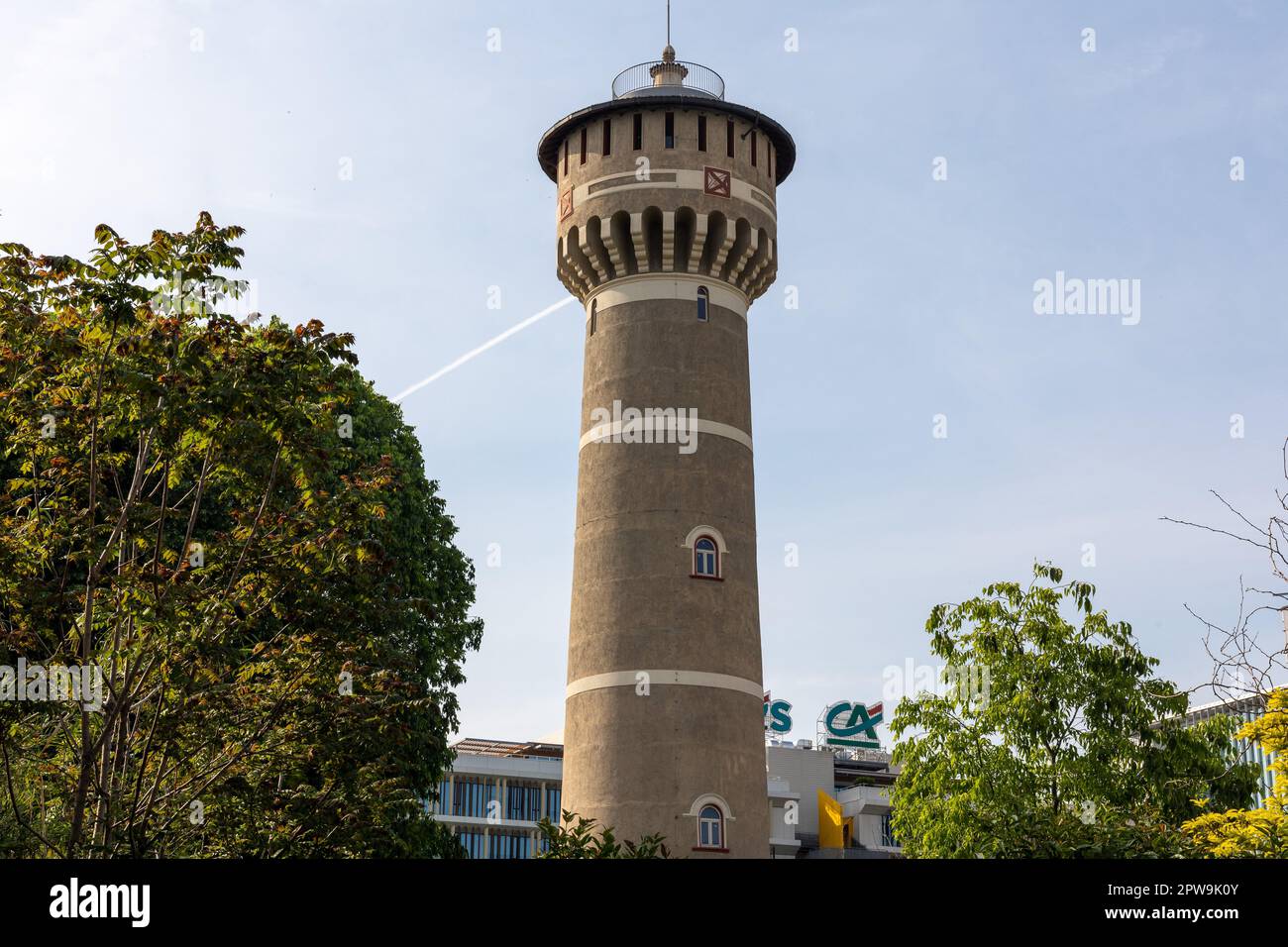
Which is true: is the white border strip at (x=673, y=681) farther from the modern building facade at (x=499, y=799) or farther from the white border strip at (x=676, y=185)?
the modern building facade at (x=499, y=799)

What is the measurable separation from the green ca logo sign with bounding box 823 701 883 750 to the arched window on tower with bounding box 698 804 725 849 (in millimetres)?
63757

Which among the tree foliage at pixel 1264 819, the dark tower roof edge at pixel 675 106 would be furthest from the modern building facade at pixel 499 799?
the tree foliage at pixel 1264 819

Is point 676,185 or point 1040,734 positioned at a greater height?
point 676,185

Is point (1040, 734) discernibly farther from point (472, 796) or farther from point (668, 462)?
point (472, 796)

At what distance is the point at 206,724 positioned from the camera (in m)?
25.5

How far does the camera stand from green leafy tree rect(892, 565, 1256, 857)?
37.2 metres

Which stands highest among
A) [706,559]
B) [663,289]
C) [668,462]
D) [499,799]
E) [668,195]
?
[668,195]

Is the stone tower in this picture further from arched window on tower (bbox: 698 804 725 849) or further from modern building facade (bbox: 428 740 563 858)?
modern building facade (bbox: 428 740 563 858)

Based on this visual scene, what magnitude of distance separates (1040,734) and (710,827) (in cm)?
847

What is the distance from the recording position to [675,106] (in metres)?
41.8

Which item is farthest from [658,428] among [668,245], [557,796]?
[557,796]

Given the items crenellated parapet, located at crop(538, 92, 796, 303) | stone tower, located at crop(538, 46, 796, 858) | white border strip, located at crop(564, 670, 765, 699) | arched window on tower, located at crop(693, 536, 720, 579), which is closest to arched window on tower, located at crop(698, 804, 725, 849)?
stone tower, located at crop(538, 46, 796, 858)
